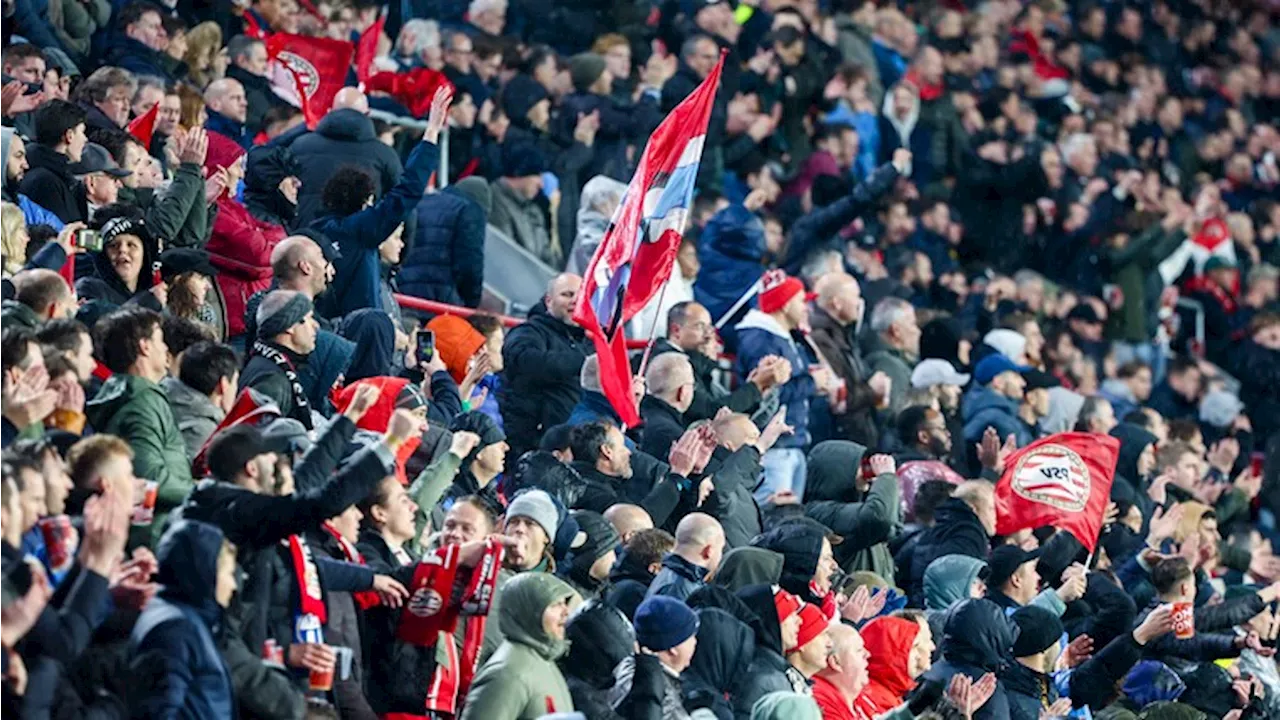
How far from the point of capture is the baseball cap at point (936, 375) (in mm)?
17547

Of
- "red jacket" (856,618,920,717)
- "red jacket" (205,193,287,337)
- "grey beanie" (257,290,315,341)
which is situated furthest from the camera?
"red jacket" (205,193,287,337)

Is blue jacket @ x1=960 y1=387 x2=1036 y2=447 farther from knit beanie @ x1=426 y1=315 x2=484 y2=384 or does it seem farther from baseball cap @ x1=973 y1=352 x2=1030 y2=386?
knit beanie @ x1=426 y1=315 x2=484 y2=384

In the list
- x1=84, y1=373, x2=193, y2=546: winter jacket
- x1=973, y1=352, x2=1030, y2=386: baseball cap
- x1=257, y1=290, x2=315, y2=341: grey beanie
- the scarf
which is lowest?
x1=973, y1=352, x2=1030, y2=386: baseball cap

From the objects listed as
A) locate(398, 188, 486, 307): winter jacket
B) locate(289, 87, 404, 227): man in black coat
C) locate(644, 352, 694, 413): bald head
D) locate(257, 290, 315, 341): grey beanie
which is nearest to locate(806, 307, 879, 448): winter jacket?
locate(644, 352, 694, 413): bald head

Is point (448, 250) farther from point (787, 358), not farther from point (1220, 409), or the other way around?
point (1220, 409)

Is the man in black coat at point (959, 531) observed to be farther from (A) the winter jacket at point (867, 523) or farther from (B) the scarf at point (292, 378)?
(B) the scarf at point (292, 378)

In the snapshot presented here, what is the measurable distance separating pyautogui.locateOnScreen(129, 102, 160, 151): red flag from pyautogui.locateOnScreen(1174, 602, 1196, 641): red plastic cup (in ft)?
18.0

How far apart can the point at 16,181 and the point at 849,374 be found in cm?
595

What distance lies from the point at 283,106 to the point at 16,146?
4.26 m

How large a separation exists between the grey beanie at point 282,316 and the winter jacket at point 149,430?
1.56 metres

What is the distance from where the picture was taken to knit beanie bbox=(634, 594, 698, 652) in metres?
10.8

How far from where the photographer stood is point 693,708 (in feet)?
36.6

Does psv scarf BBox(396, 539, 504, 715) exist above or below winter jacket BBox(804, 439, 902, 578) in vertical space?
above

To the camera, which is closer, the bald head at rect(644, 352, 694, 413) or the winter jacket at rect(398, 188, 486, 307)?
the bald head at rect(644, 352, 694, 413)
